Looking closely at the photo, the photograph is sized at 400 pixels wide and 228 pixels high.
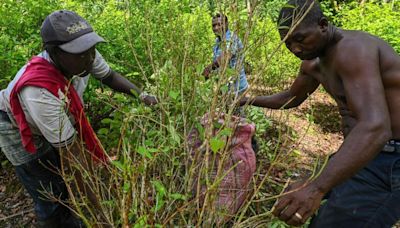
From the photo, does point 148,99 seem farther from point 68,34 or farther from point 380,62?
point 380,62

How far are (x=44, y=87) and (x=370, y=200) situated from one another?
1844 mm

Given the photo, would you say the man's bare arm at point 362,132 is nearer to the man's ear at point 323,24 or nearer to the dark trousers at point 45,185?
the man's ear at point 323,24

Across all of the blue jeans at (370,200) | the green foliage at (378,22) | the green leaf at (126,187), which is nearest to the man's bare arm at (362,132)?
the blue jeans at (370,200)

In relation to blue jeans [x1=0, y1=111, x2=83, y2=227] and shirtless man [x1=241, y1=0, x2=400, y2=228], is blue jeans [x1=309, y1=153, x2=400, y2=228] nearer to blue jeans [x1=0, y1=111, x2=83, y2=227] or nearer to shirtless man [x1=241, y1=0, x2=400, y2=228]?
shirtless man [x1=241, y1=0, x2=400, y2=228]

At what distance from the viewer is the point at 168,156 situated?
2.01 meters

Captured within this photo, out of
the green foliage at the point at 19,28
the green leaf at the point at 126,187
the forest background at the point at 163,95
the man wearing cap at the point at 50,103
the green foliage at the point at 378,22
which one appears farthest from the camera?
the green foliage at the point at 378,22

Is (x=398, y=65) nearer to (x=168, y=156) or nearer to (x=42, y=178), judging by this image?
(x=168, y=156)

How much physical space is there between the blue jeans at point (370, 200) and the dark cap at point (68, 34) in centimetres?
162

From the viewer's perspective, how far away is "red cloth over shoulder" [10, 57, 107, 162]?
214cm

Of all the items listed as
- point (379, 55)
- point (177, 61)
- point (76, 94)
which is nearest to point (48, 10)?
point (76, 94)

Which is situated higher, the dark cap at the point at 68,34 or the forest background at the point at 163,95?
the dark cap at the point at 68,34

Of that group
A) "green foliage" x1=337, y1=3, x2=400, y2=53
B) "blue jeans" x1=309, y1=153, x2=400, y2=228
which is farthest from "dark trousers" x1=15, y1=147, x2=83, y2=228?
"green foliage" x1=337, y1=3, x2=400, y2=53

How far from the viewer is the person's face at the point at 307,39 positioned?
2.02m

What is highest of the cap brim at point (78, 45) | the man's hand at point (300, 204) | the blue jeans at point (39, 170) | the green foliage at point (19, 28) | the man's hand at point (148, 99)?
the cap brim at point (78, 45)
